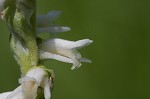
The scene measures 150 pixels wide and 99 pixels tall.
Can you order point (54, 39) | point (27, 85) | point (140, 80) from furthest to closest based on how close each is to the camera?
1. point (140, 80)
2. point (54, 39)
3. point (27, 85)

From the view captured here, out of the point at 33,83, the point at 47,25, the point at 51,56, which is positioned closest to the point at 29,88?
the point at 33,83

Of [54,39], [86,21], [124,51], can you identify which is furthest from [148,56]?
[54,39]

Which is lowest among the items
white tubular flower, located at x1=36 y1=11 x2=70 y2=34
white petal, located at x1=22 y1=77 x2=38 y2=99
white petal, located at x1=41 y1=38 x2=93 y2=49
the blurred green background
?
the blurred green background

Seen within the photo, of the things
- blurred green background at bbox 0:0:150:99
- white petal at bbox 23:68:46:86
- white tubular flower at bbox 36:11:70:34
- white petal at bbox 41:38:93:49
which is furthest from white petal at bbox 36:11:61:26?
blurred green background at bbox 0:0:150:99

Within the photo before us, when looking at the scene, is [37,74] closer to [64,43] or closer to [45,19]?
[64,43]

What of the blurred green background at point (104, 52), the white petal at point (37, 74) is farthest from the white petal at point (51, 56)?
the blurred green background at point (104, 52)

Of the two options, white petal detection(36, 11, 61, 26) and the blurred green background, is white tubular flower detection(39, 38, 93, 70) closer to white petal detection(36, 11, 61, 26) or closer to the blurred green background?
white petal detection(36, 11, 61, 26)

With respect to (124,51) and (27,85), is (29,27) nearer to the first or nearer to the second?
(27,85)

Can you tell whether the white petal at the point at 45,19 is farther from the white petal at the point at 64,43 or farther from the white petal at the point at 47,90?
the white petal at the point at 47,90
